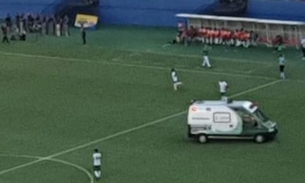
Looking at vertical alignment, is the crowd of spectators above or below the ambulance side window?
below

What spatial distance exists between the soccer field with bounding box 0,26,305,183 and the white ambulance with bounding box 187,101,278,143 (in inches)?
13.6

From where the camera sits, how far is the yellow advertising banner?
70.9 meters

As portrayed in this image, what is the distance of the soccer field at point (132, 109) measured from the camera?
37875mm

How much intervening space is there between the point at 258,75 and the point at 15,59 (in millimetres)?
13232

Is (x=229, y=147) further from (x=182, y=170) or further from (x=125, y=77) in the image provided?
(x=125, y=77)

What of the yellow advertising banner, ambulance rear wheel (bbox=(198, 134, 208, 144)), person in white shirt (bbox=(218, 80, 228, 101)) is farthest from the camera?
the yellow advertising banner

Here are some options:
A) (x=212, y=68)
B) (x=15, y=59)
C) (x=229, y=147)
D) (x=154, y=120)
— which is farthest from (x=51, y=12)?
(x=229, y=147)

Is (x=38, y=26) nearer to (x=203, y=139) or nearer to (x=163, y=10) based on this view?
(x=163, y=10)

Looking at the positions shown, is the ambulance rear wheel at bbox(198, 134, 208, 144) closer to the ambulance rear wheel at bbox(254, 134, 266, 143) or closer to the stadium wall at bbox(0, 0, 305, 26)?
the ambulance rear wheel at bbox(254, 134, 266, 143)

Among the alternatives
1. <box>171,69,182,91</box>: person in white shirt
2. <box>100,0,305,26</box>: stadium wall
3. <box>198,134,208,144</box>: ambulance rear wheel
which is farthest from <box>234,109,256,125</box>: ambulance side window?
<box>100,0,305,26</box>: stadium wall

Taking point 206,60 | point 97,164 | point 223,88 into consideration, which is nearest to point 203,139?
point 97,164

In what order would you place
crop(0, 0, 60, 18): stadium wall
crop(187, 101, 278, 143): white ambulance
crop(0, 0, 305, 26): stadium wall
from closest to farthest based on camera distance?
crop(187, 101, 278, 143): white ambulance < crop(0, 0, 305, 26): stadium wall < crop(0, 0, 60, 18): stadium wall

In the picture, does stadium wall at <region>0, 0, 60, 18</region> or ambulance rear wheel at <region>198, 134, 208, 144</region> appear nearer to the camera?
ambulance rear wheel at <region>198, 134, 208, 144</region>

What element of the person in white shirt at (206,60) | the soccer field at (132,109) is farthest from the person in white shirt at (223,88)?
the person in white shirt at (206,60)
